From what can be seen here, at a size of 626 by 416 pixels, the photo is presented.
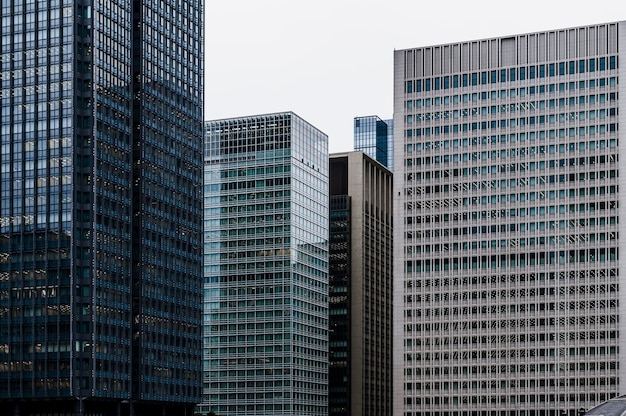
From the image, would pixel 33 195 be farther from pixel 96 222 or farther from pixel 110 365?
pixel 110 365

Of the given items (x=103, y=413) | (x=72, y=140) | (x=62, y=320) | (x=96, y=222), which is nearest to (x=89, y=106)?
(x=72, y=140)

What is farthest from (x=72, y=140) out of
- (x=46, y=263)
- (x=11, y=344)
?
→ (x=11, y=344)

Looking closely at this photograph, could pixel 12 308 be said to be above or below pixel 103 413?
above

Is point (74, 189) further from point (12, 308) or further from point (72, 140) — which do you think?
point (12, 308)

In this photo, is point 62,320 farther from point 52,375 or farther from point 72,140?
point 72,140

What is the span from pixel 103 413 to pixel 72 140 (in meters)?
43.4

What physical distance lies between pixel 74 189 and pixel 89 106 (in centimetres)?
1378

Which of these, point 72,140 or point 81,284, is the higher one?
point 72,140

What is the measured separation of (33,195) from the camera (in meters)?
200

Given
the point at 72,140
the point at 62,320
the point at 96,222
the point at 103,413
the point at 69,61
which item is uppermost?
the point at 69,61

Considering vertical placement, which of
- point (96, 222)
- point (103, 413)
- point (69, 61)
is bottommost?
point (103, 413)

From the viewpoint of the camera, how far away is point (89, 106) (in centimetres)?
19962

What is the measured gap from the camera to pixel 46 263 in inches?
7751

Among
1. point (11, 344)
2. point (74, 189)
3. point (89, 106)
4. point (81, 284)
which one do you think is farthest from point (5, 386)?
point (89, 106)
